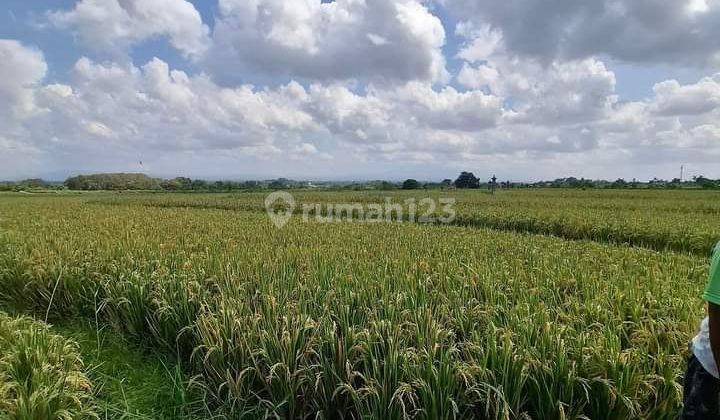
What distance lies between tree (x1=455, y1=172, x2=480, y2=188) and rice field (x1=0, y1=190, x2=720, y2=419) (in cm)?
6926

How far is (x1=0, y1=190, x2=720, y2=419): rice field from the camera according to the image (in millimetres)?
2512

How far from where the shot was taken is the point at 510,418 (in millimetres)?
2471

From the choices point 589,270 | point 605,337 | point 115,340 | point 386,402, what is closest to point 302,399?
point 386,402

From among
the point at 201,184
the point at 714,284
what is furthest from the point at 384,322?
the point at 201,184

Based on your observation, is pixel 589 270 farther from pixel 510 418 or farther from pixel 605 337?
pixel 510 418

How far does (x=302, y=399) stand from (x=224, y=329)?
3.20 ft

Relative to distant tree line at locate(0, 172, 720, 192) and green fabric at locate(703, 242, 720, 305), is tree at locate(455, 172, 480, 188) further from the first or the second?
green fabric at locate(703, 242, 720, 305)

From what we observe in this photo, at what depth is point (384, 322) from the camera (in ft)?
10.1

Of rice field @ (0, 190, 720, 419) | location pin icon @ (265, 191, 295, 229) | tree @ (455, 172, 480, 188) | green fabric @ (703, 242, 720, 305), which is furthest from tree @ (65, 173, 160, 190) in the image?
green fabric @ (703, 242, 720, 305)

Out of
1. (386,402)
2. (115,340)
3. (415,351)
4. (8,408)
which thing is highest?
(415,351)

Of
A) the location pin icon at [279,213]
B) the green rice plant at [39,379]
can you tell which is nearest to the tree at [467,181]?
the location pin icon at [279,213]

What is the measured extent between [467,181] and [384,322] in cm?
7569

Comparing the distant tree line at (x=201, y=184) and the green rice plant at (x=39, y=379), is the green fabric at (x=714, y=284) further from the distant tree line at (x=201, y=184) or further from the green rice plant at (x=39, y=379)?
the distant tree line at (x=201, y=184)

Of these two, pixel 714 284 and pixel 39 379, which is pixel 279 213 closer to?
pixel 39 379
